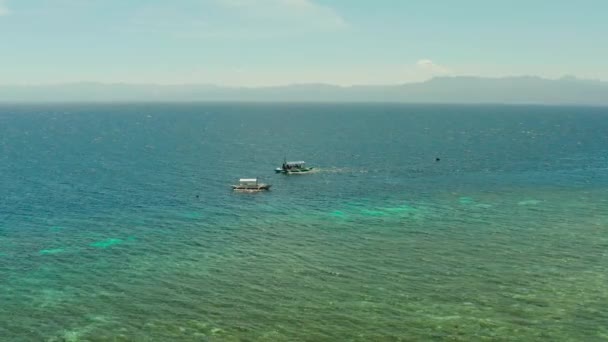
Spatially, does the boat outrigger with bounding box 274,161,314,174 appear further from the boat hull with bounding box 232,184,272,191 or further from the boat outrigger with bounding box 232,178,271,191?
the boat hull with bounding box 232,184,272,191

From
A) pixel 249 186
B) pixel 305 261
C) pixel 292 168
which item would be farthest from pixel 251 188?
pixel 305 261

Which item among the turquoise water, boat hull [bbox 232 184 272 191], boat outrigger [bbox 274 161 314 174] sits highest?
boat outrigger [bbox 274 161 314 174]

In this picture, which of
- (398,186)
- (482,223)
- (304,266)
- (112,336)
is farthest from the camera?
(398,186)

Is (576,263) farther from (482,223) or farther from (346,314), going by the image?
(346,314)

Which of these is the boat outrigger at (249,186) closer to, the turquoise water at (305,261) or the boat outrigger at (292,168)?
the turquoise water at (305,261)

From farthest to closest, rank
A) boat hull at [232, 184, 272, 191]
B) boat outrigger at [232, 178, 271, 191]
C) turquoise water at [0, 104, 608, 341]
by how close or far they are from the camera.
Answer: boat outrigger at [232, 178, 271, 191]
boat hull at [232, 184, 272, 191]
turquoise water at [0, 104, 608, 341]

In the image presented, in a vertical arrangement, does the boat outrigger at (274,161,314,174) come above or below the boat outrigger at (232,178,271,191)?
above

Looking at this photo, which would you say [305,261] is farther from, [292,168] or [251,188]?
[292,168]

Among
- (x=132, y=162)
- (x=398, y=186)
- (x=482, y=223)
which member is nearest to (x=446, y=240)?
(x=482, y=223)

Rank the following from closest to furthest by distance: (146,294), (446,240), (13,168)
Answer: (146,294) < (446,240) < (13,168)

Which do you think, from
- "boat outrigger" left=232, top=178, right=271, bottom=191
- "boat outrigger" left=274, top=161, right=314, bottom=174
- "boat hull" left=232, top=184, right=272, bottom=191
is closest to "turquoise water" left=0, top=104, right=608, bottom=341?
"boat hull" left=232, top=184, right=272, bottom=191

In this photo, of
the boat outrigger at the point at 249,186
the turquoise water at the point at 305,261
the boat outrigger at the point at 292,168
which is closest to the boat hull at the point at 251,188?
the boat outrigger at the point at 249,186
